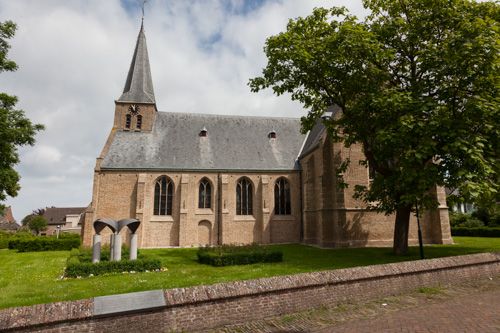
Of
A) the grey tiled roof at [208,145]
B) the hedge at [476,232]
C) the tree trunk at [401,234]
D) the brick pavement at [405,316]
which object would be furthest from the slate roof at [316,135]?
the hedge at [476,232]

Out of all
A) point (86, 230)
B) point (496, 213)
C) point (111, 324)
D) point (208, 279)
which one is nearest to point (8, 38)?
point (86, 230)

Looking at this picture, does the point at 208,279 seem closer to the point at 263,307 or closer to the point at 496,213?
the point at 263,307

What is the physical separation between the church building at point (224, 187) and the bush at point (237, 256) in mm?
7329

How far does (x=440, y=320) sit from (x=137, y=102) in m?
27.5

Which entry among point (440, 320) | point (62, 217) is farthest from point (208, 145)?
point (62, 217)

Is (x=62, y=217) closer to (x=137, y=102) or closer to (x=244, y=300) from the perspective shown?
(x=137, y=102)

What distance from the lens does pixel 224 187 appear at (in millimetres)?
25094

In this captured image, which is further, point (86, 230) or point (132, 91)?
point (132, 91)

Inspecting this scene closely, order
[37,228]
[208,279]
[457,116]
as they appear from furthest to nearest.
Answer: [37,228]
[457,116]
[208,279]

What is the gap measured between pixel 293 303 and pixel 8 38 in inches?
872

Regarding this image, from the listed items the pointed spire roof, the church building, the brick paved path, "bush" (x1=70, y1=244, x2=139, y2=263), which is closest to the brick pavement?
the brick paved path

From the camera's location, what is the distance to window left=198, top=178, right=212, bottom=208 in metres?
25.3

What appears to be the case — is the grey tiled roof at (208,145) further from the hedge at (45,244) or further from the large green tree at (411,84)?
→ the large green tree at (411,84)

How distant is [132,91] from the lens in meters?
28.7
